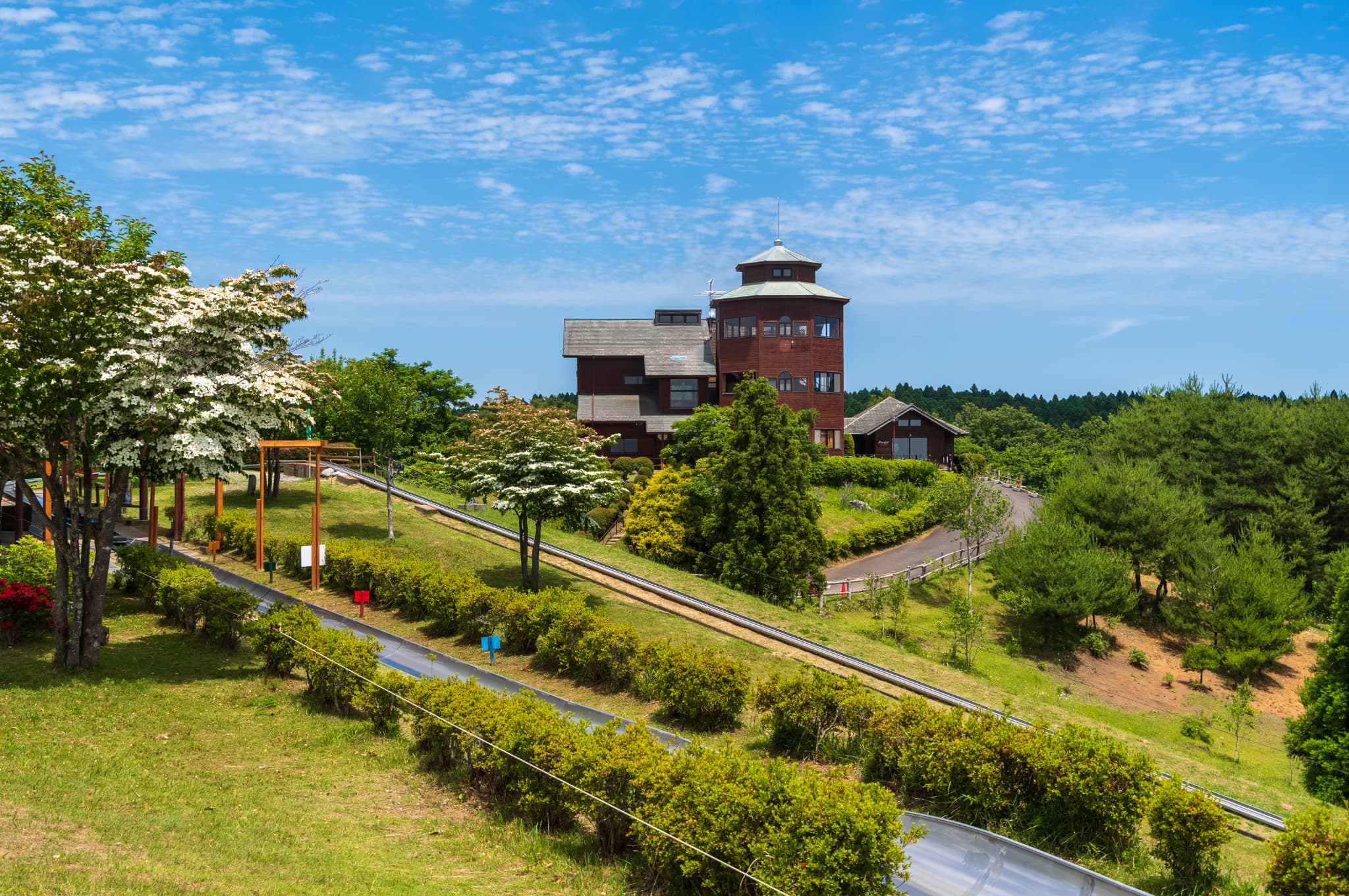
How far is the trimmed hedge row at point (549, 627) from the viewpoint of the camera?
58.5 feet

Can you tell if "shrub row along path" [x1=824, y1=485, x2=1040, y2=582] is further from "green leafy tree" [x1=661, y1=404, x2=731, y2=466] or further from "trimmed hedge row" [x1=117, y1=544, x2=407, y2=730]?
"trimmed hedge row" [x1=117, y1=544, x2=407, y2=730]

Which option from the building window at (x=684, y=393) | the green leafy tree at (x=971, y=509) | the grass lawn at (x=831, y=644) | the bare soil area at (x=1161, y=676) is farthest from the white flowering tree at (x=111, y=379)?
the building window at (x=684, y=393)

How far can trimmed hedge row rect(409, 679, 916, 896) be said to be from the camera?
950 cm

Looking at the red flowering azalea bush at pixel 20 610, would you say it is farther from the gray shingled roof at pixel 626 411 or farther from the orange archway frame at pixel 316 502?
the gray shingled roof at pixel 626 411

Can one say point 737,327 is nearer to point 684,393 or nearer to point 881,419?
point 684,393

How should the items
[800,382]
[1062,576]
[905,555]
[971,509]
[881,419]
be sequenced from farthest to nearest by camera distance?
[881,419], [800,382], [905,555], [971,509], [1062,576]

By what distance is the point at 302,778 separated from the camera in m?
13.7

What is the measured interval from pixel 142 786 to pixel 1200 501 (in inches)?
2045

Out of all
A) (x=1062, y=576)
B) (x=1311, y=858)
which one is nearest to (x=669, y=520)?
(x=1062, y=576)

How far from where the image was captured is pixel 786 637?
26.4 metres

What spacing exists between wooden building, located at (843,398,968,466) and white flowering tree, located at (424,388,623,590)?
4017cm

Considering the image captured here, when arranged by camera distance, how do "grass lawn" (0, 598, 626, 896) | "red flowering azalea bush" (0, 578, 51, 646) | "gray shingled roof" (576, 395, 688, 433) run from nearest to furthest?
"grass lawn" (0, 598, 626, 896) → "red flowering azalea bush" (0, 578, 51, 646) → "gray shingled roof" (576, 395, 688, 433)

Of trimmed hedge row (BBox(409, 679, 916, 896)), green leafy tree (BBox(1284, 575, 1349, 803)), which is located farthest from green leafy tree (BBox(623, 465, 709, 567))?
trimmed hedge row (BBox(409, 679, 916, 896))

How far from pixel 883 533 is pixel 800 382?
11776 mm
